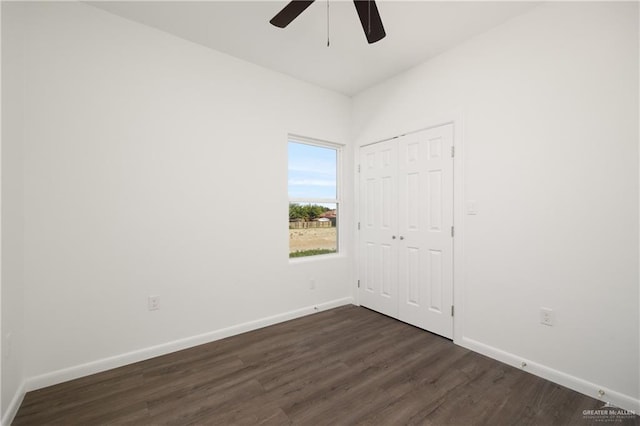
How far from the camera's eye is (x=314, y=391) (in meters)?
1.91

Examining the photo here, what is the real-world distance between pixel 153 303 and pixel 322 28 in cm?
275

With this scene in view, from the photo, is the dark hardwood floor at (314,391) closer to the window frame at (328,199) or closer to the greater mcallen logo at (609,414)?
the greater mcallen logo at (609,414)

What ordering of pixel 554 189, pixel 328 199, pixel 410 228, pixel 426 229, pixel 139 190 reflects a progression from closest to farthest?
pixel 554 189
pixel 139 190
pixel 426 229
pixel 410 228
pixel 328 199

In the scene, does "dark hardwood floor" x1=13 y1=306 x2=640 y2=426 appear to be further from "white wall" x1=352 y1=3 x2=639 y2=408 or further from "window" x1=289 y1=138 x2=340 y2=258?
"window" x1=289 y1=138 x2=340 y2=258

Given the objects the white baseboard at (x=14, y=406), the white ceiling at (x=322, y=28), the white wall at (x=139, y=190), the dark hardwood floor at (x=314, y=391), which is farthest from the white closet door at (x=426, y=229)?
the white baseboard at (x=14, y=406)

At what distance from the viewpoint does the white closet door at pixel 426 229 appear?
8.82 feet

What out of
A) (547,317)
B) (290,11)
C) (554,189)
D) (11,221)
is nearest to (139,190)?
(11,221)

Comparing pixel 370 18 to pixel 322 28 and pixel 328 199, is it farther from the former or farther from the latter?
pixel 328 199

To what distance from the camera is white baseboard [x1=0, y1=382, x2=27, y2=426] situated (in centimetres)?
157

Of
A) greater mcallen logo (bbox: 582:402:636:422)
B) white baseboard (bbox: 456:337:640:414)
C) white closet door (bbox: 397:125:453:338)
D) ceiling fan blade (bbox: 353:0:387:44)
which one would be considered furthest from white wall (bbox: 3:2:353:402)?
greater mcallen logo (bbox: 582:402:636:422)

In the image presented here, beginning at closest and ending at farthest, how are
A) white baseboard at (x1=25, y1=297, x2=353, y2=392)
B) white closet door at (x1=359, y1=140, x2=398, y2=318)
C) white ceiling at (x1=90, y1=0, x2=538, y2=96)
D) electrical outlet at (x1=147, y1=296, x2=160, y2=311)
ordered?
1. white baseboard at (x1=25, y1=297, x2=353, y2=392)
2. white ceiling at (x1=90, y1=0, x2=538, y2=96)
3. electrical outlet at (x1=147, y1=296, x2=160, y2=311)
4. white closet door at (x1=359, y1=140, x2=398, y2=318)

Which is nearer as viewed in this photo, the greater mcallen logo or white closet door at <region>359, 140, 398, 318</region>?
the greater mcallen logo

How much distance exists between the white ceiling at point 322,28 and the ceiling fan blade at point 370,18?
405 millimetres

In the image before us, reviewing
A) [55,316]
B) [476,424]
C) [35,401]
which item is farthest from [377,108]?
[35,401]
